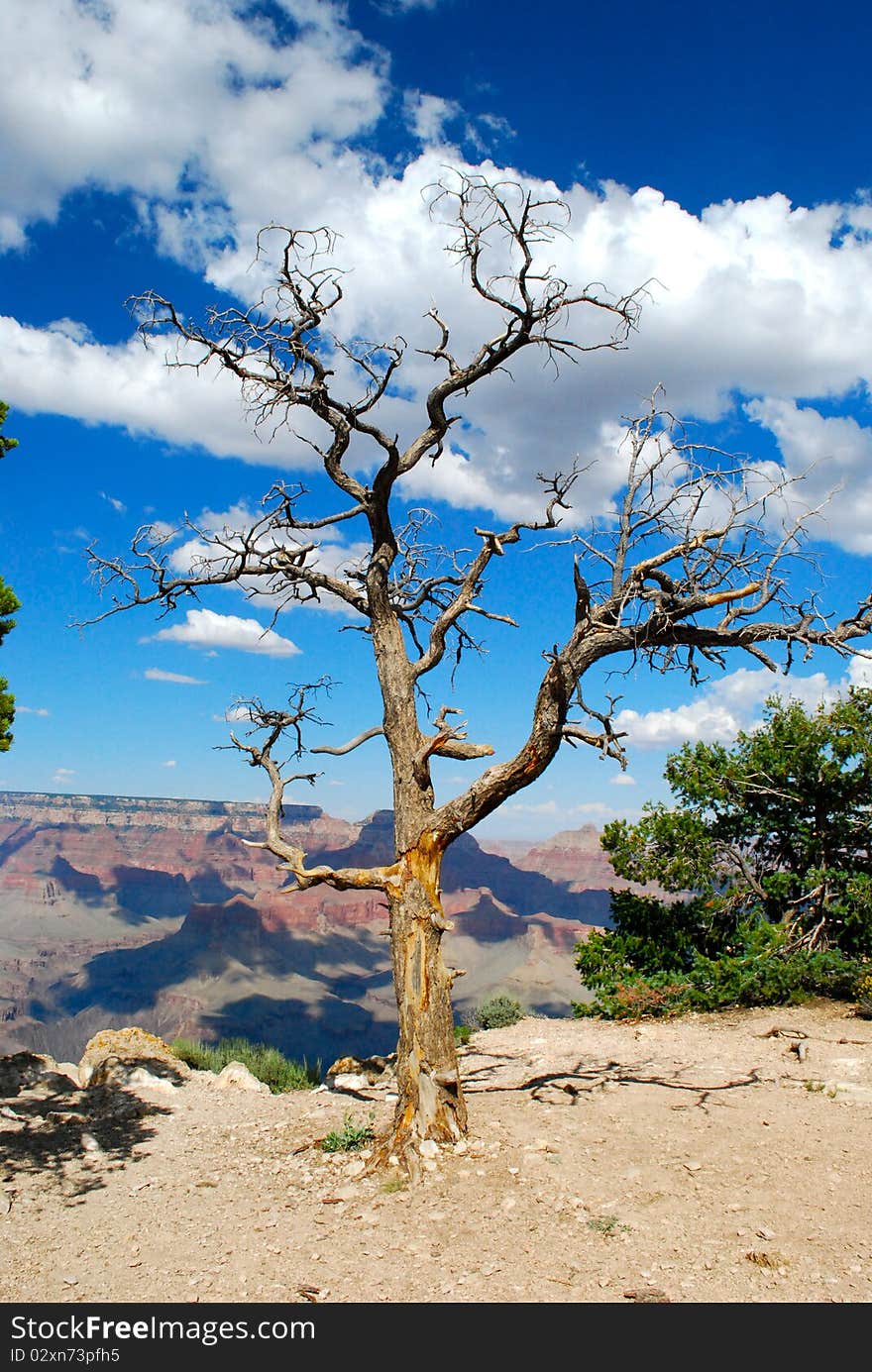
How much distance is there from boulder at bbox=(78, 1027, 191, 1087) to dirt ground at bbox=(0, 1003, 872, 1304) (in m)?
0.66

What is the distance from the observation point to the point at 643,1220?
607cm

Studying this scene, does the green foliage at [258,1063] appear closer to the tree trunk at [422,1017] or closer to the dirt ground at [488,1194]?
the dirt ground at [488,1194]

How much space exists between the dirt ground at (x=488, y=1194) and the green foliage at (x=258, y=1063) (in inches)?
100

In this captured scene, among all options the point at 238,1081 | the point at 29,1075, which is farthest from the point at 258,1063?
the point at 29,1075

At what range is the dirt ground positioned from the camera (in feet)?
17.6

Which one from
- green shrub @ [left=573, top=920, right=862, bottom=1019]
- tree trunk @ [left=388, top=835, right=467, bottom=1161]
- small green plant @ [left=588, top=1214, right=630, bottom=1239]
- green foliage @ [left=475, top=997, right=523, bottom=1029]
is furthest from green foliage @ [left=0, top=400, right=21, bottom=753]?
green foliage @ [left=475, top=997, right=523, bottom=1029]

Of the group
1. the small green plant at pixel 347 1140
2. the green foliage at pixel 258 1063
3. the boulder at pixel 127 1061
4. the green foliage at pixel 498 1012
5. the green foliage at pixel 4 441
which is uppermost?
the green foliage at pixel 4 441

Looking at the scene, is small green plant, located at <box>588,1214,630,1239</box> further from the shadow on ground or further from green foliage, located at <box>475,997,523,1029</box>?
green foliage, located at <box>475,997,523,1029</box>

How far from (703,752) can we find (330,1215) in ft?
39.4

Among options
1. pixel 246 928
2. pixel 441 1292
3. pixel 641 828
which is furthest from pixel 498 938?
pixel 441 1292

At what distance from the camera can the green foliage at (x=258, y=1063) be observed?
1342 cm

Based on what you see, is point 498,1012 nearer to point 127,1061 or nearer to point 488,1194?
point 127,1061

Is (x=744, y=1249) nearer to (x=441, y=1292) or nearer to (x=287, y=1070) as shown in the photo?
(x=441, y=1292)

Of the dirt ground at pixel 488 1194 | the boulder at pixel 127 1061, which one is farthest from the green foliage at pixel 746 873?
the boulder at pixel 127 1061
